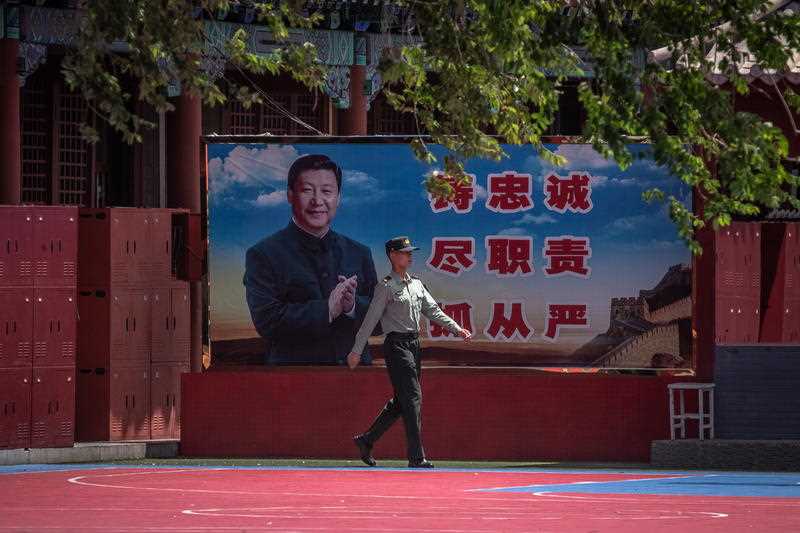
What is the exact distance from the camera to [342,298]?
20828mm

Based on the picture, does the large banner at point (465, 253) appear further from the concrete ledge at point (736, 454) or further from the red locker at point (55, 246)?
the red locker at point (55, 246)

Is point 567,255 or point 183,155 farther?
point 183,155

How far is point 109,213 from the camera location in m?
20.9

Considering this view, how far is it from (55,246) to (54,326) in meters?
0.83

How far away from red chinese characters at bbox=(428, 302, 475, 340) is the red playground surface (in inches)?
85.2

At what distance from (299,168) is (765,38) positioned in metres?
9.09

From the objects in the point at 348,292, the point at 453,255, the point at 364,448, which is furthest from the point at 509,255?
the point at 364,448

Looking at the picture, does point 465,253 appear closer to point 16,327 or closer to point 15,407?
point 16,327

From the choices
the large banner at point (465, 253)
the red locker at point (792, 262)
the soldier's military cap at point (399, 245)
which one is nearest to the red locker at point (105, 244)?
the large banner at point (465, 253)

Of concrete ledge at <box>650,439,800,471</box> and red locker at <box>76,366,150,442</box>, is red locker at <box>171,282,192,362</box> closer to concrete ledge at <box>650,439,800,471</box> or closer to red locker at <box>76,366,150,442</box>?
red locker at <box>76,366,150,442</box>

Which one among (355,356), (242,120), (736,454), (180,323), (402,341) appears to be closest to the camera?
(402,341)

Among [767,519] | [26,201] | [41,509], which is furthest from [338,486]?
[26,201]

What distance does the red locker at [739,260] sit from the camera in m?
20.6

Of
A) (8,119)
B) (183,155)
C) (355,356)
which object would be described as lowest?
(355,356)
